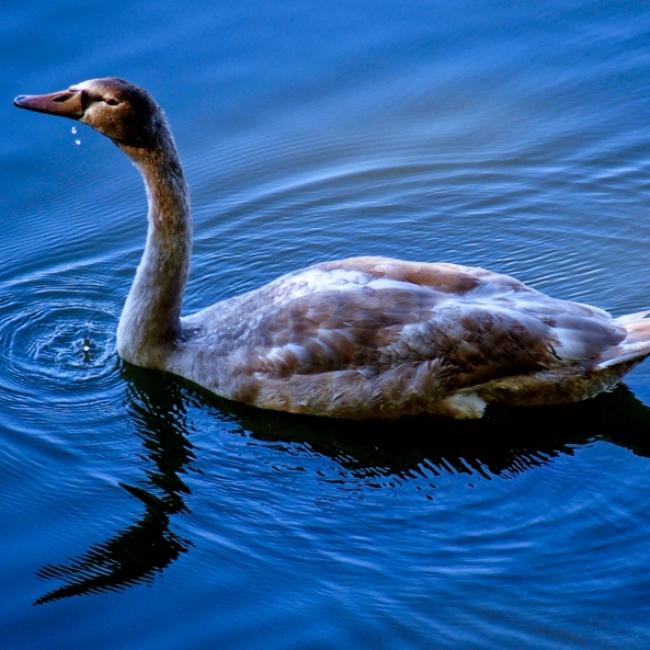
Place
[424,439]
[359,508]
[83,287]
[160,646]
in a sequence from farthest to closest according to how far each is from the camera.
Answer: [83,287], [424,439], [359,508], [160,646]

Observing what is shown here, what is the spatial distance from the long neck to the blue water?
0.24 m

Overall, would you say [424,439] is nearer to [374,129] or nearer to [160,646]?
[160,646]

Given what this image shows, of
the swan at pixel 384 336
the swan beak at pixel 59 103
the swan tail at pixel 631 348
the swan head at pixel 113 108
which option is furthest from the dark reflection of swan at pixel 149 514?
the swan tail at pixel 631 348

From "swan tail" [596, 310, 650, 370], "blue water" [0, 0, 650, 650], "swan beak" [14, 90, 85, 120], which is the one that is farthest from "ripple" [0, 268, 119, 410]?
"swan tail" [596, 310, 650, 370]

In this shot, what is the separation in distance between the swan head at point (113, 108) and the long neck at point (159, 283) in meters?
0.26

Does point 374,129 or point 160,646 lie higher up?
point 374,129

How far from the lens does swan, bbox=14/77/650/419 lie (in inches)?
350

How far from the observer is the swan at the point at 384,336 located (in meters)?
8.90

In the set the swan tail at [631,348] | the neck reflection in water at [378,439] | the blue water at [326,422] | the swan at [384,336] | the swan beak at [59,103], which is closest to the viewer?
the blue water at [326,422]

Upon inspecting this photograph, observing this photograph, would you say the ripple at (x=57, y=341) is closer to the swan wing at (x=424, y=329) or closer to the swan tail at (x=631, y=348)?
the swan wing at (x=424, y=329)

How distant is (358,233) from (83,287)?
7.33 feet

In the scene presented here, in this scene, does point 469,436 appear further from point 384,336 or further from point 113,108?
point 113,108

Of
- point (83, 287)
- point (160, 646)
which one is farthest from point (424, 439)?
point (83, 287)

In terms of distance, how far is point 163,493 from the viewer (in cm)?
840
